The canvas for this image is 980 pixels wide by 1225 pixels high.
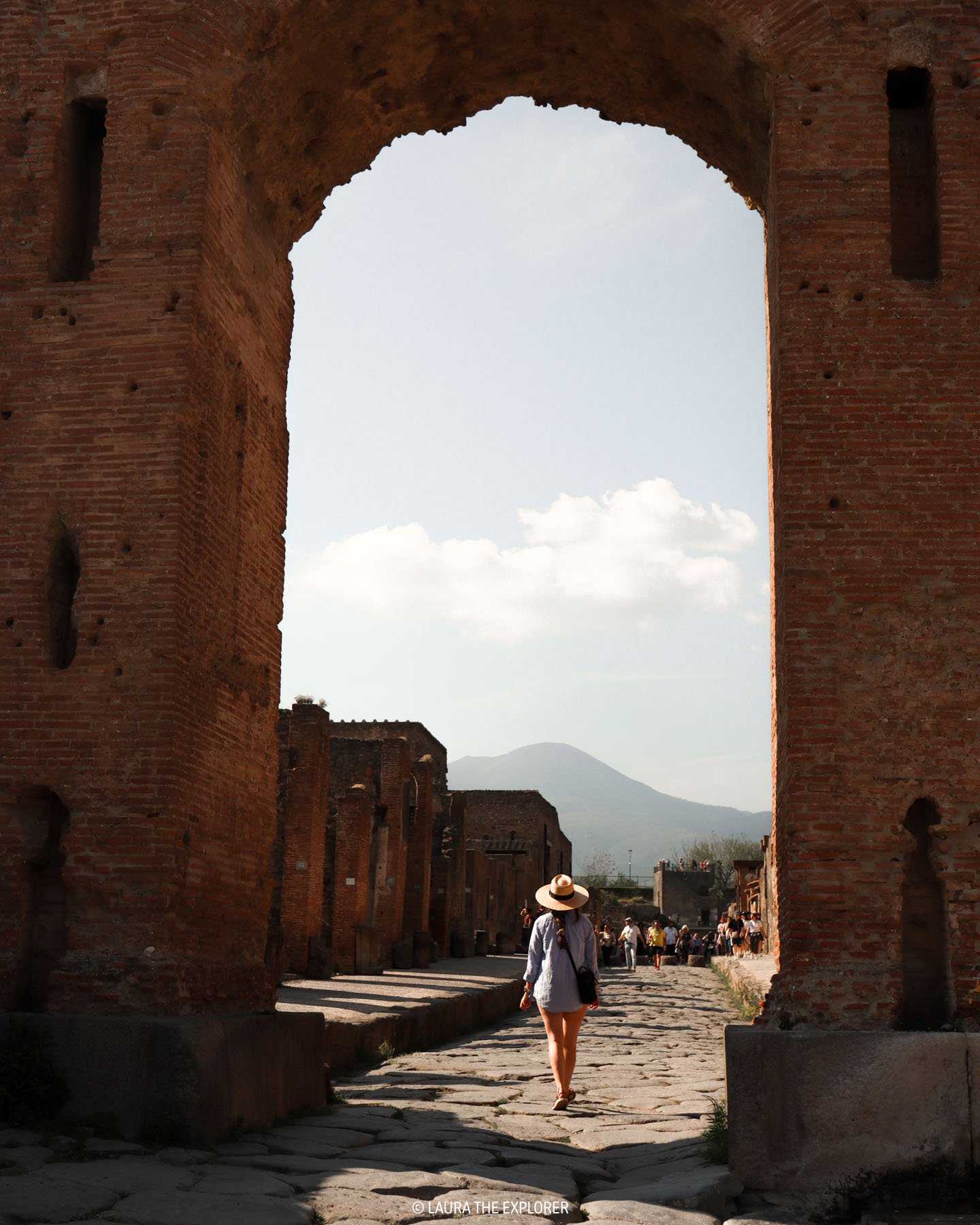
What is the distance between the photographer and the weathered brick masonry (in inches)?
267

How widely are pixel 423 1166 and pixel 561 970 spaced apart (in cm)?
243

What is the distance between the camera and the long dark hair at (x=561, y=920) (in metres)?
8.76

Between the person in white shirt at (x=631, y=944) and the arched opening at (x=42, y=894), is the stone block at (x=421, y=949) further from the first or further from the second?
the arched opening at (x=42, y=894)

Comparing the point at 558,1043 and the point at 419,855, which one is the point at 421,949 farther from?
the point at 558,1043

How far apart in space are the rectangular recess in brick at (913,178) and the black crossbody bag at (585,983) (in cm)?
474

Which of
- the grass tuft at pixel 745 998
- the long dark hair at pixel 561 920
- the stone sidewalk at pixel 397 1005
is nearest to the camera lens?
the long dark hair at pixel 561 920

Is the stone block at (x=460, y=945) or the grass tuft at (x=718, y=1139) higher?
the grass tuft at (x=718, y=1139)

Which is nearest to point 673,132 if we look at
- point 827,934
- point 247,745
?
point 247,745

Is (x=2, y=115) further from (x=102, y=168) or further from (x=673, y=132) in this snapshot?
(x=673, y=132)

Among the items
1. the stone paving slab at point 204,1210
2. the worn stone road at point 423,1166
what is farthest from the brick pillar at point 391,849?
the stone paving slab at point 204,1210

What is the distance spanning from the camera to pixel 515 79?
31.4ft

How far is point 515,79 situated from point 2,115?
3562 mm

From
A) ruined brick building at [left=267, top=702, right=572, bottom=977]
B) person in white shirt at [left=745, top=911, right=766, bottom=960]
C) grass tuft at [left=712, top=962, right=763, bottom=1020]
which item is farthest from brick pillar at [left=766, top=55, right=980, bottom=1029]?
person in white shirt at [left=745, top=911, right=766, bottom=960]

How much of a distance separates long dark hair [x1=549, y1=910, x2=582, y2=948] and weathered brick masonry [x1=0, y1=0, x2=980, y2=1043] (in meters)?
1.91
